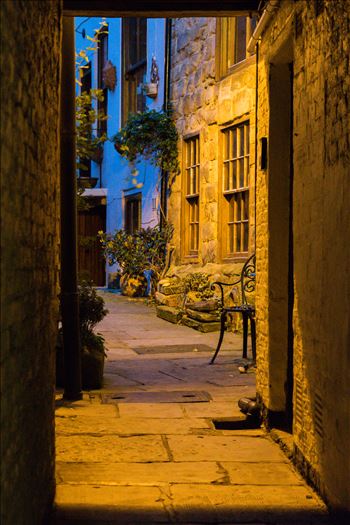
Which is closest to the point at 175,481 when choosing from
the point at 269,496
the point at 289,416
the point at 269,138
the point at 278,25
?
the point at 269,496

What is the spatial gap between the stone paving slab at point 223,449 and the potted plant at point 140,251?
8077mm

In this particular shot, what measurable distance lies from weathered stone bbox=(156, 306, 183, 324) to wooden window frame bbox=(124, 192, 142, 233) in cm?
363

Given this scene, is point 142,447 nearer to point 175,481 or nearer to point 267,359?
point 175,481

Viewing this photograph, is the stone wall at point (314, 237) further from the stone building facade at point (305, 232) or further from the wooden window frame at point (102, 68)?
the wooden window frame at point (102, 68)

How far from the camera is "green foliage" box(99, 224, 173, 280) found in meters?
13.3

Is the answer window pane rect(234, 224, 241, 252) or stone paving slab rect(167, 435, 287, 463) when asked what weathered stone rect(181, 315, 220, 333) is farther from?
stone paving slab rect(167, 435, 287, 463)

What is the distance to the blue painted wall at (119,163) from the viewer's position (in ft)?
45.8

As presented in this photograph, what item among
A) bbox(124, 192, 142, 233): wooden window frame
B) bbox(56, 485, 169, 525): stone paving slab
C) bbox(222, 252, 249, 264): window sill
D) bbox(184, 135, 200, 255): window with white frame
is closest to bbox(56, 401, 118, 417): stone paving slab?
bbox(56, 485, 169, 525): stone paving slab

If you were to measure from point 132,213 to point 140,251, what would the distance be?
2584 millimetres

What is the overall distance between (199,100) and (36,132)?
9.35 m

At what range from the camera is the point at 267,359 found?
5516 mm

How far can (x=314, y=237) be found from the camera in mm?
4113

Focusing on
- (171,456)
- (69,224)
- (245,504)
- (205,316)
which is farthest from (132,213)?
(245,504)

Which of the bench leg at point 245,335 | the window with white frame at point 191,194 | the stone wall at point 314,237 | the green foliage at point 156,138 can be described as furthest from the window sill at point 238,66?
the stone wall at point 314,237
